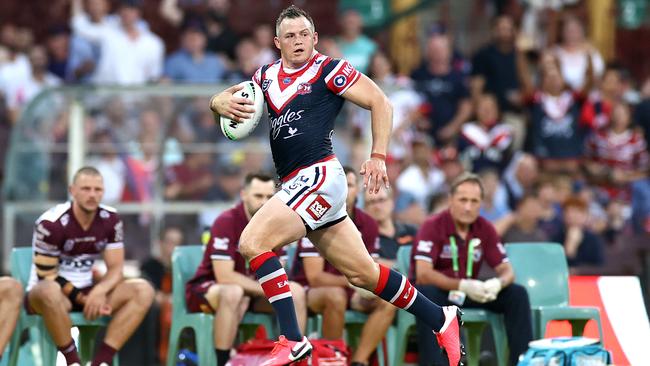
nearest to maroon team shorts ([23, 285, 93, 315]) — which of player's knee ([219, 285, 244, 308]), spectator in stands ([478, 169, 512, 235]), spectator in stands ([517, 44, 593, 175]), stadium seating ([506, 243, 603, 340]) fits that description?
player's knee ([219, 285, 244, 308])

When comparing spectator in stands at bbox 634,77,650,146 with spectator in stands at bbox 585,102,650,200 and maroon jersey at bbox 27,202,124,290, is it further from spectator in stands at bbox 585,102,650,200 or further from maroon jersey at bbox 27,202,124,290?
maroon jersey at bbox 27,202,124,290

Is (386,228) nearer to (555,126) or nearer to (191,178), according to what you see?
(191,178)

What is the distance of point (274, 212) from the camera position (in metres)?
8.63

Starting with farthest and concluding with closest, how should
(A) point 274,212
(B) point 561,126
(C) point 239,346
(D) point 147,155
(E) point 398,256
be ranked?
(B) point 561,126, (D) point 147,155, (E) point 398,256, (C) point 239,346, (A) point 274,212

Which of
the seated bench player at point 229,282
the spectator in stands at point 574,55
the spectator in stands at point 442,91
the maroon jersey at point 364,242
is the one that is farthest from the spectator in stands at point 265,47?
the maroon jersey at point 364,242

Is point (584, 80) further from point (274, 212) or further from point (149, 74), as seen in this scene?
point (274, 212)

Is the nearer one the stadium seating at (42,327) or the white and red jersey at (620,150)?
the stadium seating at (42,327)

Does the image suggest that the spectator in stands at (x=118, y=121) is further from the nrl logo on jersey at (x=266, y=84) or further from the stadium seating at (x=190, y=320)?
the nrl logo on jersey at (x=266, y=84)

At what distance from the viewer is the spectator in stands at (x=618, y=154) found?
15930mm

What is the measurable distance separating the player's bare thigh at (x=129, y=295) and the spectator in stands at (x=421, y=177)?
4844mm

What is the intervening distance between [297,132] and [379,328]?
2.32 metres

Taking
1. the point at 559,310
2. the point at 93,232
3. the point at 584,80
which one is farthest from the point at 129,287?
the point at 584,80

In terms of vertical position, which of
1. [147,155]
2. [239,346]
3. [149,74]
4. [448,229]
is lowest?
[239,346]

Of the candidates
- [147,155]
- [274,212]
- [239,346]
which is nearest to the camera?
[274,212]
